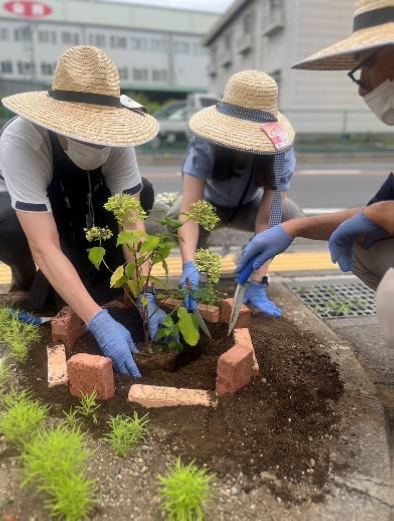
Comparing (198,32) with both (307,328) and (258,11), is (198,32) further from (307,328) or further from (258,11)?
(307,328)

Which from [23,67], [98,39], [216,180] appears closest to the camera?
[216,180]

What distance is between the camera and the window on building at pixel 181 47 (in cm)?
3709

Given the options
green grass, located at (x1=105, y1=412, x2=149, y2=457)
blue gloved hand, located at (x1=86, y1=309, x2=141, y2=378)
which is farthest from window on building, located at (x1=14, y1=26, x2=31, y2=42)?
green grass, located at (x1=105, y1=412, x2=149, y2=457)

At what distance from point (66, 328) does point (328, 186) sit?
736 centimetres

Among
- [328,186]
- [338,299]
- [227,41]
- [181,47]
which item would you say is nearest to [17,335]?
[338,299]

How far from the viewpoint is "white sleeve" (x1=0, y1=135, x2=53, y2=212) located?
6.02 ft

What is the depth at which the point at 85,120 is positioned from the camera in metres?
1.68

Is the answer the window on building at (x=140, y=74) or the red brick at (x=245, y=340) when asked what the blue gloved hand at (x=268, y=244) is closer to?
the red brick at (x=245, y=340)

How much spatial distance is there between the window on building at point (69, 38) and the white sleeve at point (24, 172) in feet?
121

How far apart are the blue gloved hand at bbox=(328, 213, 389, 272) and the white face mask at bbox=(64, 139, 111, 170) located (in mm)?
1021

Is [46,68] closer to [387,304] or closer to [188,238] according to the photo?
[188,238]

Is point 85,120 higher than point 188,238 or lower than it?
higher

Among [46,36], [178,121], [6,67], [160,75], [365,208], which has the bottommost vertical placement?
[160,75]

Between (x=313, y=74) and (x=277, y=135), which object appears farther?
(x=313, y=74)
